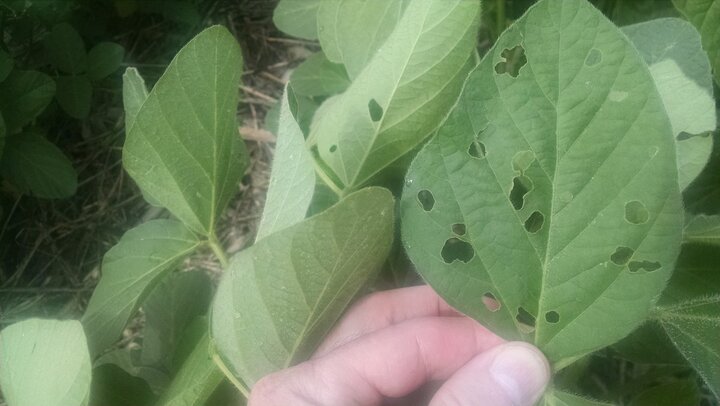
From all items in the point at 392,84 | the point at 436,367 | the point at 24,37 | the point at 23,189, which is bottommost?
the point at 23,189

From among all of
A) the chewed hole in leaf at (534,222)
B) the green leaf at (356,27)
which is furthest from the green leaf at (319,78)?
the chewed hole in leaf at (534,222)

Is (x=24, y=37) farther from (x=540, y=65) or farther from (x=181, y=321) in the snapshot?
(x=540, y=65)

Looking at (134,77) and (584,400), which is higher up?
(134,77)

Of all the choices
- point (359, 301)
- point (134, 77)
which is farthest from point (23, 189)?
point (359, 301)

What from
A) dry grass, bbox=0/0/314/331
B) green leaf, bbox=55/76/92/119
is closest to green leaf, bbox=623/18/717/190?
dry grass, bbox=0/0/314/331

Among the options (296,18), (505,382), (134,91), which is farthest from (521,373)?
(296,18)

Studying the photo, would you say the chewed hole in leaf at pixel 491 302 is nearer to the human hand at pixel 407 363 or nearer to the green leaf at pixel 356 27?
the human hand at pixel 407 363
